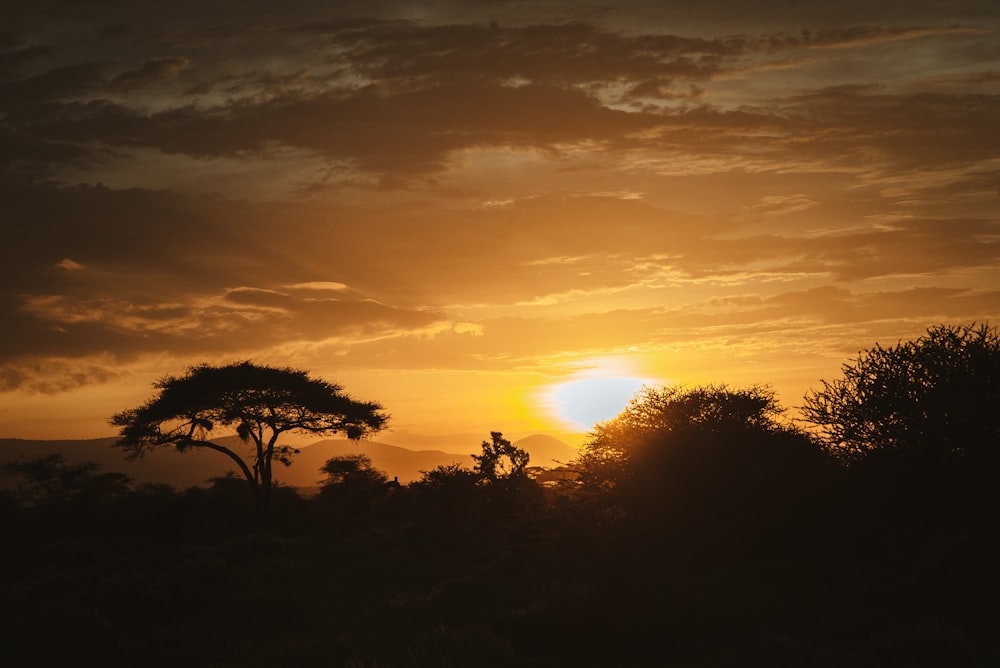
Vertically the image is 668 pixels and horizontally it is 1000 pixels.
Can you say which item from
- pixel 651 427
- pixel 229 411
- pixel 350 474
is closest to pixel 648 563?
pixel 651 427

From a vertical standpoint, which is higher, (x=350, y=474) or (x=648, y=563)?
(x=350, y=474)

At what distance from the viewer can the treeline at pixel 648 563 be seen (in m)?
14.6

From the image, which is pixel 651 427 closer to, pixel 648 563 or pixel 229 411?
pixel 648 563

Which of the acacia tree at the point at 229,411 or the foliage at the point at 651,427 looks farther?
the acacia tree at the point at 229,411

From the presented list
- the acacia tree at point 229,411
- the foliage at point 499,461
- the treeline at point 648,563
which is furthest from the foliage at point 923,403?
the acacia tree at point 229,411

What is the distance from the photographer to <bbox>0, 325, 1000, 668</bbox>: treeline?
14.6 meters

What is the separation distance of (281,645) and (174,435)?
31236mm

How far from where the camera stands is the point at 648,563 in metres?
23.0

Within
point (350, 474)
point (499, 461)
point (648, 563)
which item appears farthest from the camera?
point (350, 474)

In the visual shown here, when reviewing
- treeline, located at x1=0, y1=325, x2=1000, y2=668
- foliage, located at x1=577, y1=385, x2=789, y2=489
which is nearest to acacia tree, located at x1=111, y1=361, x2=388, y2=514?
treeline, located at x1=0, y1=325, x2=1000, y2=668

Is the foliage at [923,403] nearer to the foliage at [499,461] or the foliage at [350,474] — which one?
the foliage at [499,461]

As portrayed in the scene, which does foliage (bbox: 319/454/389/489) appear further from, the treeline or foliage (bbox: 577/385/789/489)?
foliage (bbox: 577/385/789/489)

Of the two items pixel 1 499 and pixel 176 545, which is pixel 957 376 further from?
pixel 1 499

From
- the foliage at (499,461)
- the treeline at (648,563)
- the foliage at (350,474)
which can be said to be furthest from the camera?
the foliage at (350,474)
